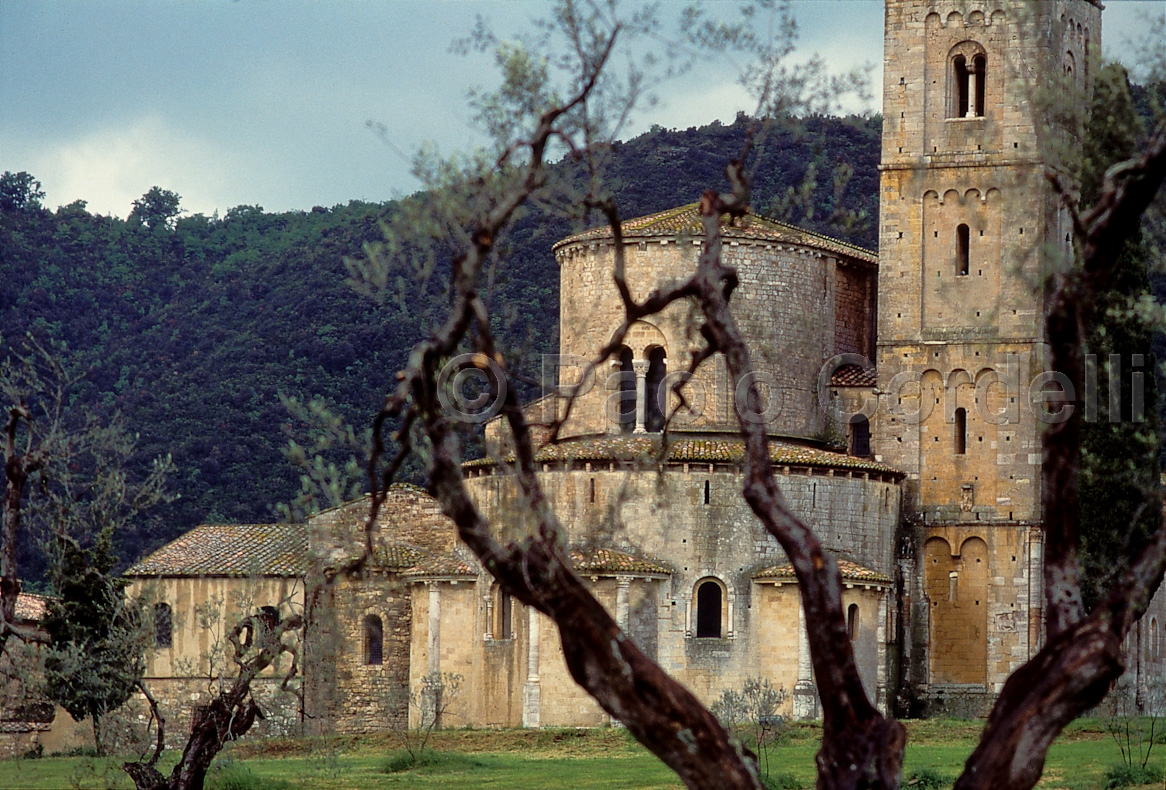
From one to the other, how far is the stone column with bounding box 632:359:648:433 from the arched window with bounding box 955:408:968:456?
6.45m

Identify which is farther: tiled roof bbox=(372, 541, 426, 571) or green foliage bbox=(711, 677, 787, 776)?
tiled roof bbox=(372, 541, 426, 571)

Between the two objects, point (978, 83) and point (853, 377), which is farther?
point (853, 377)

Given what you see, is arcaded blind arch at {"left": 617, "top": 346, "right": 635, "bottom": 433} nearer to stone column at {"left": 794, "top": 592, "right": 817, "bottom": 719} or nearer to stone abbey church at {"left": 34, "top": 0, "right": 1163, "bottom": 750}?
stone abbey church at {"left": 34, "top": 0, "right": 1163, "bottom": 750}

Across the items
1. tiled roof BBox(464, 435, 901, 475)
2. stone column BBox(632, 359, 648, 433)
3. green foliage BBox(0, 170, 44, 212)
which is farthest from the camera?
green foliage BBox(0, 170, 44, 212)

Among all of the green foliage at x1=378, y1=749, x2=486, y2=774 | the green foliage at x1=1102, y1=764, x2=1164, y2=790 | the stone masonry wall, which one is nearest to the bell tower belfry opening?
the stone masonry wall

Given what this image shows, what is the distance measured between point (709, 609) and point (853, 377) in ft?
23.8

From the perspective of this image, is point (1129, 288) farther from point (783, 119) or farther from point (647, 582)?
point (783, 119)

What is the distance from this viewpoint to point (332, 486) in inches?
769

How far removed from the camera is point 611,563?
39031mm

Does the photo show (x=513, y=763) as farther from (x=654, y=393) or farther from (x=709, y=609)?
(x=654, y=393)

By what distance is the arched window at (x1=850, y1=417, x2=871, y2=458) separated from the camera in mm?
44688

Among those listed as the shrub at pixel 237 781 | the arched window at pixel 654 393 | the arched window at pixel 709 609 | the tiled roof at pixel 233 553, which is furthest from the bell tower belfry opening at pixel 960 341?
the shrub at pixel 237 781

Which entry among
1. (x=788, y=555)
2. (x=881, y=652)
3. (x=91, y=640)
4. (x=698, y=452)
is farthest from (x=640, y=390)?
(x=788, y=555)

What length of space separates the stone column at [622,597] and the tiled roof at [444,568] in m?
3.54
